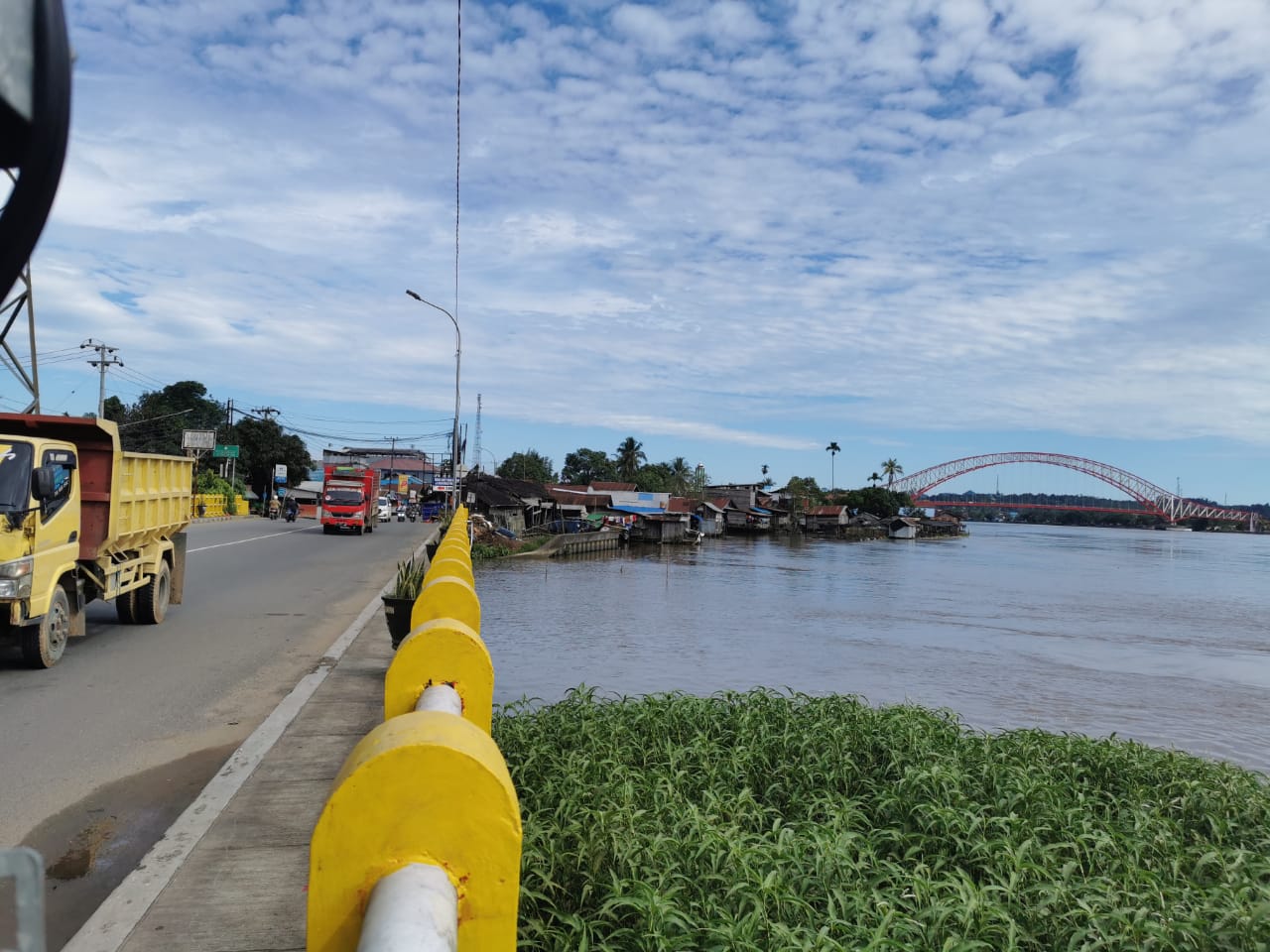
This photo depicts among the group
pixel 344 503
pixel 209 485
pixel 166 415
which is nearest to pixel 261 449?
pixel 166 415

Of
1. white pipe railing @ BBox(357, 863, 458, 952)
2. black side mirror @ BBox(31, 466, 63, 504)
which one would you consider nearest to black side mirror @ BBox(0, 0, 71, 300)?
white pipe railing @ BBox(357, 863, 458, 952)

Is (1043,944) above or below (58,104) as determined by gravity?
below

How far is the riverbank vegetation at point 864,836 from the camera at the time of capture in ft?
13.9

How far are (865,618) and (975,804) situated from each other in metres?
20.9

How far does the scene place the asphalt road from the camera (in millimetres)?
4977

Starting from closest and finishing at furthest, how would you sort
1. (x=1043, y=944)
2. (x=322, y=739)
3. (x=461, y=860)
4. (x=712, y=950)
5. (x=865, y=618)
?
(x=461, y=860), (x=712, y=950), (x=1043, y=944), (x=322, y=739), (x=865, y=618)

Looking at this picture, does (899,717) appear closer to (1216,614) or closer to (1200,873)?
(1200,873)

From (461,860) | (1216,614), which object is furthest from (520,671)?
(1216,614)

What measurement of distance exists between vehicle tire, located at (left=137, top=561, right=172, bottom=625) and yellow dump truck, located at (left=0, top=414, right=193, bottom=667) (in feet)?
0.04

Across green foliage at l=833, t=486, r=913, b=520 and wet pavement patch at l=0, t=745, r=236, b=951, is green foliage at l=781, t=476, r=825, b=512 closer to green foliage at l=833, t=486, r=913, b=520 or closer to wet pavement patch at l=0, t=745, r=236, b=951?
green foliage at l=833, t=486, r=913, b=520

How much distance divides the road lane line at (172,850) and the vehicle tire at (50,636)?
2.95 m

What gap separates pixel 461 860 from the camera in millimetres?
1661

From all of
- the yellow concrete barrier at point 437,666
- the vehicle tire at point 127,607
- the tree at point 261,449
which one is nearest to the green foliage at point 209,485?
the tree at point 261,449

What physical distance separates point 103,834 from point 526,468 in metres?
109
